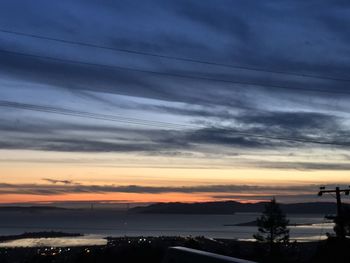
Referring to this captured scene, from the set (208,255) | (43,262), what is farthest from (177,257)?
(43,262)

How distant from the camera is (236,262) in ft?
38.2

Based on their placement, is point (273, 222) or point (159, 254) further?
point (273, 222)

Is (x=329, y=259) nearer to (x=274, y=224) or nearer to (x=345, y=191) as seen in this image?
(x=345, y=191)

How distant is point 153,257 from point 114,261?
4.30 metres

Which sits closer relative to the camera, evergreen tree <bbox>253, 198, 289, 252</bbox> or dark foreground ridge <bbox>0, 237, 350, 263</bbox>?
dark foreground ridge <bbox>0, 237, 350, 263</bbox>

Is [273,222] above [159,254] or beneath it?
above

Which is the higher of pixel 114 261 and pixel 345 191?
pixel 345 191

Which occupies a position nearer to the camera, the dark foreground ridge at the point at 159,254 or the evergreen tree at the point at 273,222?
the dark foreground ridge at the point at 159,254

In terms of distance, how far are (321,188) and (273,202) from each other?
1769 inches

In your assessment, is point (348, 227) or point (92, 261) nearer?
point (92, 261)

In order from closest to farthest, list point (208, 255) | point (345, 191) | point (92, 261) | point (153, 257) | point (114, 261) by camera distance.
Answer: point (208, 255) → point (153, 257) → point (114, 261) → point (92, 261) → point (345, 191)

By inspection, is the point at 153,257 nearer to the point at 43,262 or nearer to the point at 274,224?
the point at 43,262

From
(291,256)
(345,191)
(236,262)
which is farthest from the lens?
(291,256)

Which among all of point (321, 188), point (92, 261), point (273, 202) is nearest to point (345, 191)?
point (321, 188)
